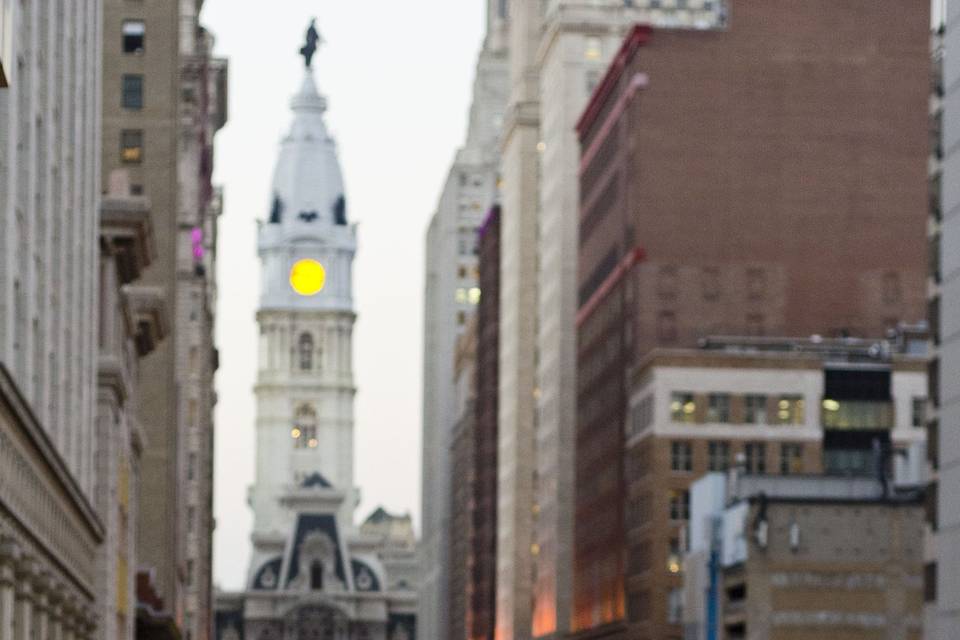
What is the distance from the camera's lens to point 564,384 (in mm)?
196625

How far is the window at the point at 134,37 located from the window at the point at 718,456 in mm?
43331

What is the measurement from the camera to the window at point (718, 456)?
15412cm

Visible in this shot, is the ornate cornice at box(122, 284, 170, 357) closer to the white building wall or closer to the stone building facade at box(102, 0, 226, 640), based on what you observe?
the stone building facade at box(102, 0, 226, 640)

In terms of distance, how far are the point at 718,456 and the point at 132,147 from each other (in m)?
42.4

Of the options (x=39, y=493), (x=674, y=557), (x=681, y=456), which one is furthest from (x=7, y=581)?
(x=681, y=456)

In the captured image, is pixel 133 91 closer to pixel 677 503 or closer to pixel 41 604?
pixel 677 503

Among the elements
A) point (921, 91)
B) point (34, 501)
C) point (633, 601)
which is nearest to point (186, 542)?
point (633, 601)

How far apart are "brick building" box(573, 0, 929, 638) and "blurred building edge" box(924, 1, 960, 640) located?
261ft

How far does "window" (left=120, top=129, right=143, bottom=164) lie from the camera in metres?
124

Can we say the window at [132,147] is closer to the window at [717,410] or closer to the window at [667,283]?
the window at [717,410]

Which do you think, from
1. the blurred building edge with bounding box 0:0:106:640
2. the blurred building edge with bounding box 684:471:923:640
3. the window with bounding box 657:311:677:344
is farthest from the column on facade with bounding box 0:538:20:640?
the window with bounding box 657:311:677:344

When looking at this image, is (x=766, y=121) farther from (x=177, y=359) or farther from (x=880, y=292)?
(x=177, y=359)

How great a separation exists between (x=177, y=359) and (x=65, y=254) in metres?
69.7

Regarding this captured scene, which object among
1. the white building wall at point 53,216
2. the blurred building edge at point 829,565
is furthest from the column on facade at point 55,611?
the blurred building edge at point 829,565
